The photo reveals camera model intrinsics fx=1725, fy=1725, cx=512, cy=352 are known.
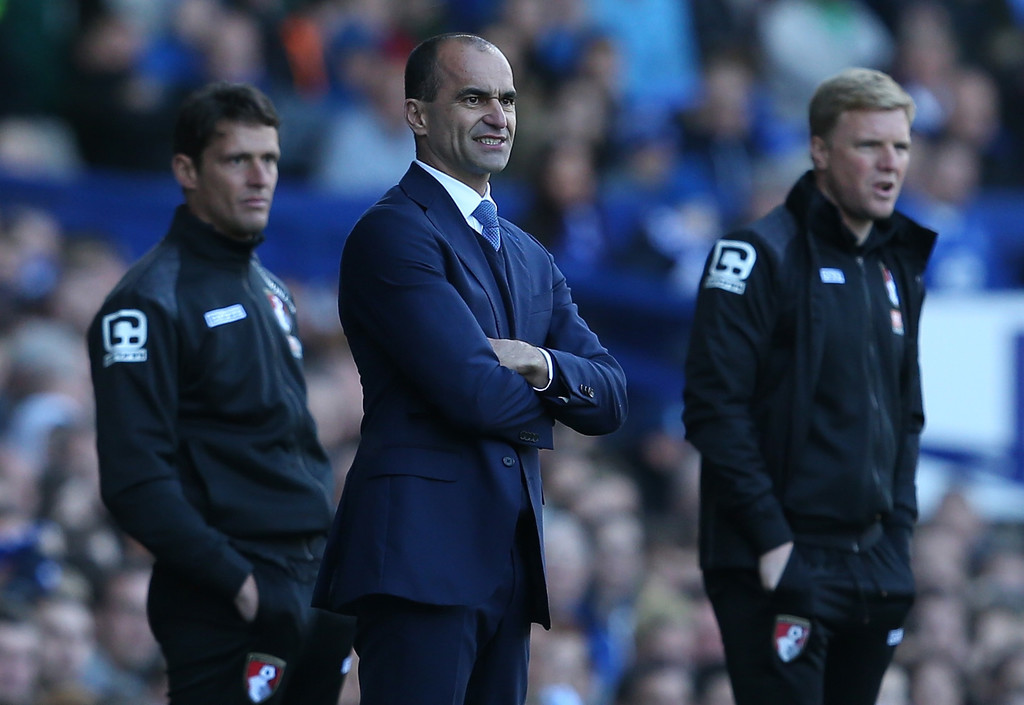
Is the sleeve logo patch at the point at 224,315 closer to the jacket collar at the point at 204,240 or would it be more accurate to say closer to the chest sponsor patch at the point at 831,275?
the jacket collar at the point at 204,240

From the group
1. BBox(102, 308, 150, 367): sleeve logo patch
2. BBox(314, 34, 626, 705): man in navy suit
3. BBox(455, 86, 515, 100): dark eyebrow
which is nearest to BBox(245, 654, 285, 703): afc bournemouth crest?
BBox(314, 34, 626, 705): man in navy suit

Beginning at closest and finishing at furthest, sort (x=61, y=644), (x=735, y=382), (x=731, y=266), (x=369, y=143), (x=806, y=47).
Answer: (x=735, y=382) → (x=731, y=266) → (x=61, y=644) → (x=369, y=143) → (x=806, y=47)

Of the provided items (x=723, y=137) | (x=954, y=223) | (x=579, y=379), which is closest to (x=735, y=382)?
(x=579, y=379)

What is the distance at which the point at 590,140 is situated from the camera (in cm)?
1033

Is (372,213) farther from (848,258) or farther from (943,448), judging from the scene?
(943,448)

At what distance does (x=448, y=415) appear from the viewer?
3594 mm

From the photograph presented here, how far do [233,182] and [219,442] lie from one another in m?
0.70

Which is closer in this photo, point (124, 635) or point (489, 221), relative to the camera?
point (489, 221)

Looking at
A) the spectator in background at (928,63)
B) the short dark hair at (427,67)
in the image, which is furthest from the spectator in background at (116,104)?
the short dark hair at (427,67)

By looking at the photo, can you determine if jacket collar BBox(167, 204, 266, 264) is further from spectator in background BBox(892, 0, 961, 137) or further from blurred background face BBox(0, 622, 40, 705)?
spectator in background BBox(892, 0, 961, 137)

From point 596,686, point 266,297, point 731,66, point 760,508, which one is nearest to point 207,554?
point 266,297

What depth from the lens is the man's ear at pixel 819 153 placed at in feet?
15.6

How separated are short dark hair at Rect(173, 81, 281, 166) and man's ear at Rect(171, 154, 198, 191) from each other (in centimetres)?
1

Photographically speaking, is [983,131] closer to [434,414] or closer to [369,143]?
[369,143]
